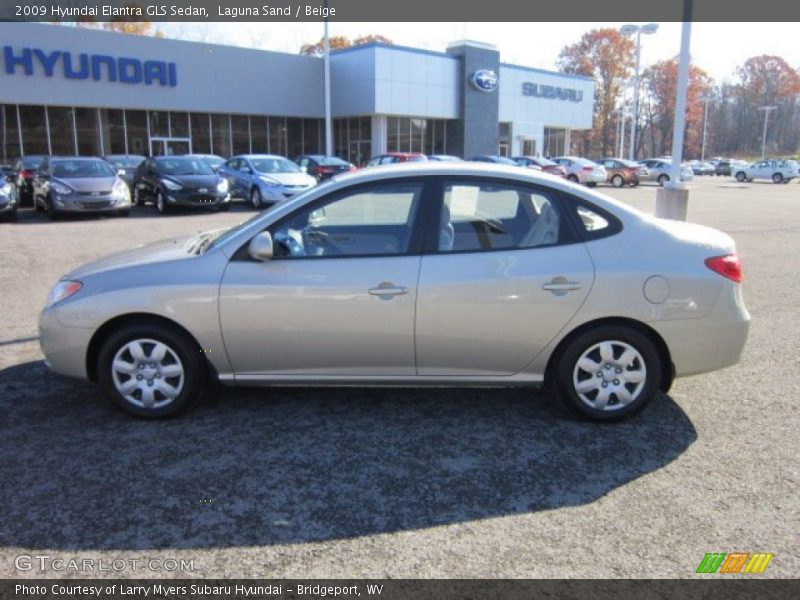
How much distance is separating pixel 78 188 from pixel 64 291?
13760 millimetres

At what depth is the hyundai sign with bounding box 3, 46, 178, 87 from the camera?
29109mm

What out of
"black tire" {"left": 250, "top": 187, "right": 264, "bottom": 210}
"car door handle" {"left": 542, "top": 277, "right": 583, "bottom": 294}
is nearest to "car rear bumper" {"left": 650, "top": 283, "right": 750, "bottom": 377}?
"car door handle" {"left": 542, "top": 277, "right": 583, "bottom": 294}

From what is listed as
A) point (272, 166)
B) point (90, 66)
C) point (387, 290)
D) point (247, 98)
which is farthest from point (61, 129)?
point (387, 290)

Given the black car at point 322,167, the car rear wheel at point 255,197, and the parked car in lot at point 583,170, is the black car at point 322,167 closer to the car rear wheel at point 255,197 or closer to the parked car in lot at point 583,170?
the car rear wheel at point 255,197

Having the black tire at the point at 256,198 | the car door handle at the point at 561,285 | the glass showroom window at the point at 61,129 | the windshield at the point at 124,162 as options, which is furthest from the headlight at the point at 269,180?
the glass showroom window at the point at 61,129

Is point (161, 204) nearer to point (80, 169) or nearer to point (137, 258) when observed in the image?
point (80, 169)

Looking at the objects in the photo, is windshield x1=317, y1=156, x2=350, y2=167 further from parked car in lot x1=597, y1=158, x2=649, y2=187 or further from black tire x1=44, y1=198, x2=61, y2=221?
parked car in lot x1=597, y1=158, x2=649, y2=187

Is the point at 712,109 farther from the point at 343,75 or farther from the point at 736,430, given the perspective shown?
the point at 736,430

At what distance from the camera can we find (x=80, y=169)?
17656 mm

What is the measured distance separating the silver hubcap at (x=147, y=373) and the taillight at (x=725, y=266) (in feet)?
11.5

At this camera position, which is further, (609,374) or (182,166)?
(182,166)

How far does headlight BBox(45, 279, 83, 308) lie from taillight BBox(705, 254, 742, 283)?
4.15 metres

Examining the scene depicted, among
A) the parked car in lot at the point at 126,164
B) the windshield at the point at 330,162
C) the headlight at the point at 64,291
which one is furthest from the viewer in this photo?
the windshield at the point at 330,162

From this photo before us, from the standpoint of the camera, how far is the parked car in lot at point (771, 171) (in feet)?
143
